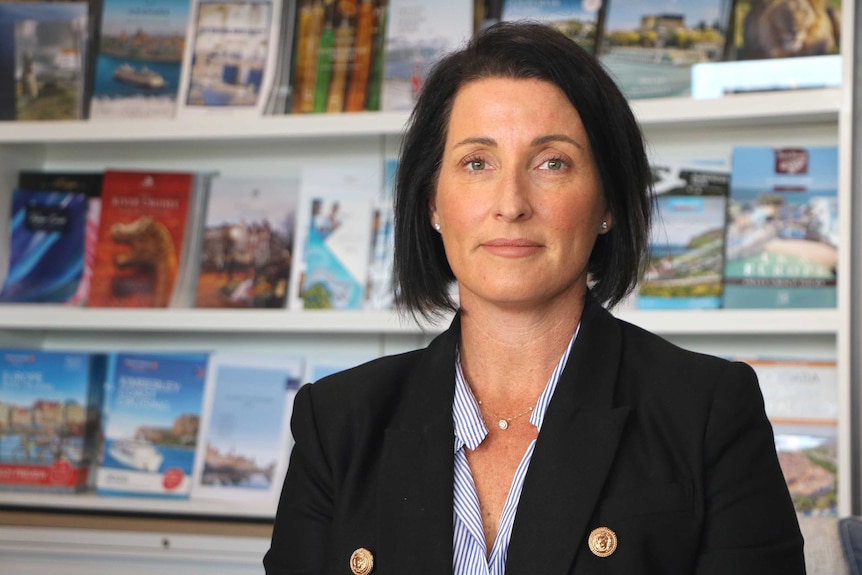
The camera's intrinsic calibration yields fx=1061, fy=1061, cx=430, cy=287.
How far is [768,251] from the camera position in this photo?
2.45m

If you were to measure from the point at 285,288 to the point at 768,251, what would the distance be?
1.20m

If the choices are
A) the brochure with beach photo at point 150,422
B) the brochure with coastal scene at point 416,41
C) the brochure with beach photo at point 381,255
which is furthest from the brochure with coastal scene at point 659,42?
the brochure with beach photo at point 150,422

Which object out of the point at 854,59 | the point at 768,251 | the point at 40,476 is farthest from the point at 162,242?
the point at 854,59

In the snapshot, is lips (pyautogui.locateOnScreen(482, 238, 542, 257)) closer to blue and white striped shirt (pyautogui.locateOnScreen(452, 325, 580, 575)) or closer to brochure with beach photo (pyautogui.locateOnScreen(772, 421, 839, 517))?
blue and white striped shirt (pyautogui.locateOnScreen(452, 325, 580, 575))

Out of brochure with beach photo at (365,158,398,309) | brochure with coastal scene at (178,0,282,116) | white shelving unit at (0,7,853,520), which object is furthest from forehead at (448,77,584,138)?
brochure with coastal scene at (178,0,282,116)

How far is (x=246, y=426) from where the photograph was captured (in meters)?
2.73

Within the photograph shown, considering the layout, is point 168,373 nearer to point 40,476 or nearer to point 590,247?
point 40,476

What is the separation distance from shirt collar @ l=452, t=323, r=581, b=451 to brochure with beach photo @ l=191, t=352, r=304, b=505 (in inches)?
49.2

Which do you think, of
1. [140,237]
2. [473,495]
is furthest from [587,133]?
[140,237]

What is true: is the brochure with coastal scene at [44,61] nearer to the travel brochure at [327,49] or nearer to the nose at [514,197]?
the travel brochure at [327,49]

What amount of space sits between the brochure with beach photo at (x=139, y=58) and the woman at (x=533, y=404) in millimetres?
1426

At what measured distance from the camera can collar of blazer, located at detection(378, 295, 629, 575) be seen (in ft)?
4.40

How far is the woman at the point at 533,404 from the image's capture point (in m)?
1.34

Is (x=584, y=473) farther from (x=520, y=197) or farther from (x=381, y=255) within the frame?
(x=381, y=255)
